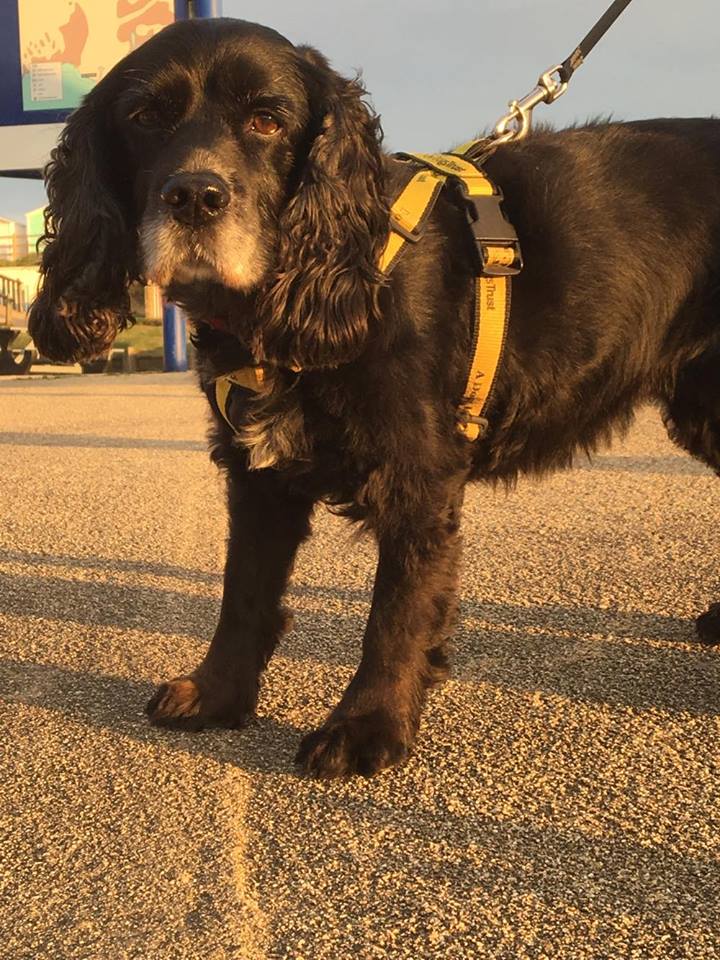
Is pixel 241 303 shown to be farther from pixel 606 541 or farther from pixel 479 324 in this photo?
pixel 606 541

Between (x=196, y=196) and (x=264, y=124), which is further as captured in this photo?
(x=264, y=124)

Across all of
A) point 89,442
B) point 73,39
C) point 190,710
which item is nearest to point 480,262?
point 190,710

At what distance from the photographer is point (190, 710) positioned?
1.95 meters

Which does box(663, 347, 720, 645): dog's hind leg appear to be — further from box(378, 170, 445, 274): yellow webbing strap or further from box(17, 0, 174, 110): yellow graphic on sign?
box(17, 0, 174, 110): yellow graphic on sign

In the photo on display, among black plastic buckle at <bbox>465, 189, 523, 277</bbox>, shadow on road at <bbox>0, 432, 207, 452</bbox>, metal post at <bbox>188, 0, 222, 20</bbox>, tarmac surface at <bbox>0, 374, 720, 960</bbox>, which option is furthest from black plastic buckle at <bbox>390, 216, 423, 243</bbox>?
metal post at <bbox>188, 0, 222, 20</bbox>

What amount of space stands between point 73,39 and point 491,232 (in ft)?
42.1

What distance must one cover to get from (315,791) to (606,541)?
6.46ft

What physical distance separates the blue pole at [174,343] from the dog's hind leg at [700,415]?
11.3m

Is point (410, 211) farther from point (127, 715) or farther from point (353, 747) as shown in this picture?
point (127, 715)

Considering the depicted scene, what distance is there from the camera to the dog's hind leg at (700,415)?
2258 mm

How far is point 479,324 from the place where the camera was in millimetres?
1949

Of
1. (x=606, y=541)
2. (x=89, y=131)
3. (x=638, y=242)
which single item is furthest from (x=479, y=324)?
(x=606, y=541)

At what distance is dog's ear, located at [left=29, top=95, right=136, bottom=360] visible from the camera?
6.45ft

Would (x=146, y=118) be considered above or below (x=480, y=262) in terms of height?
above
